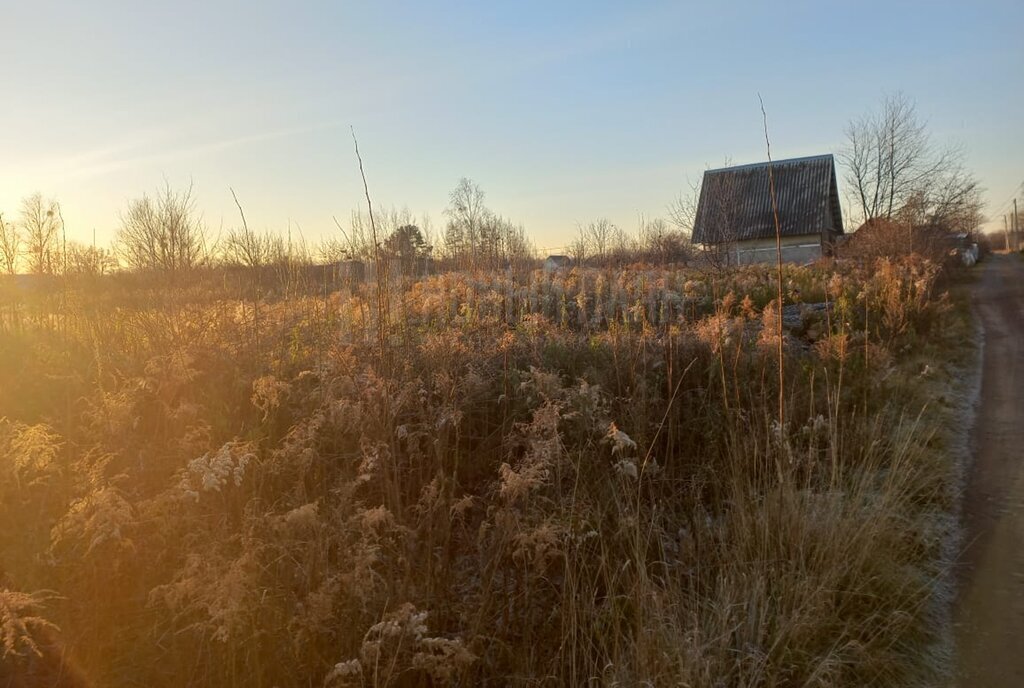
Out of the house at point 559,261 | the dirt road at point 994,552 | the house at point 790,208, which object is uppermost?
the house at point 790,208

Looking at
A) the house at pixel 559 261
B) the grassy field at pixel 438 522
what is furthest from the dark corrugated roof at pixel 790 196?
the grassy field at pixel 438 522

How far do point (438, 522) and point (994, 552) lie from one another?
3453 mm

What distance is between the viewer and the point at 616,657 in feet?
9.62

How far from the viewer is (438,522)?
354 cm

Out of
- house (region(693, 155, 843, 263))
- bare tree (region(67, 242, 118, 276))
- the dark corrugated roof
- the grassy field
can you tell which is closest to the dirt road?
the grassy field

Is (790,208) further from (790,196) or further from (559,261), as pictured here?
(559,261)

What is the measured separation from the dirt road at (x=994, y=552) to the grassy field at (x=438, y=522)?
6.7 inches

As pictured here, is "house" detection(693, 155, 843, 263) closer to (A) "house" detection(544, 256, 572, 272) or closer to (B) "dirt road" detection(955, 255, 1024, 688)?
(A) "house" detection(544, 256, 572, 272)

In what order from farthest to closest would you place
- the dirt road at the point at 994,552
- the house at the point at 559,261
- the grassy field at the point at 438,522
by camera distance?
the house at the point at 559,261, the dirt road at the point at 994,552, the grassy field at the point at 438,522

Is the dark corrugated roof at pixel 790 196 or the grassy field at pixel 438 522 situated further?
the dark corrugated roof at pixel 790 196

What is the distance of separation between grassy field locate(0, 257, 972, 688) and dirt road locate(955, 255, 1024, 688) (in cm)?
17

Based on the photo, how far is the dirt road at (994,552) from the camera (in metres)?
3.23

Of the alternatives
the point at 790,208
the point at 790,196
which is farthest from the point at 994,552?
the point at 790,196

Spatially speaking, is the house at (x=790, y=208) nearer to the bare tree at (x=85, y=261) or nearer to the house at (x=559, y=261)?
the house at (x=559, y=261)
